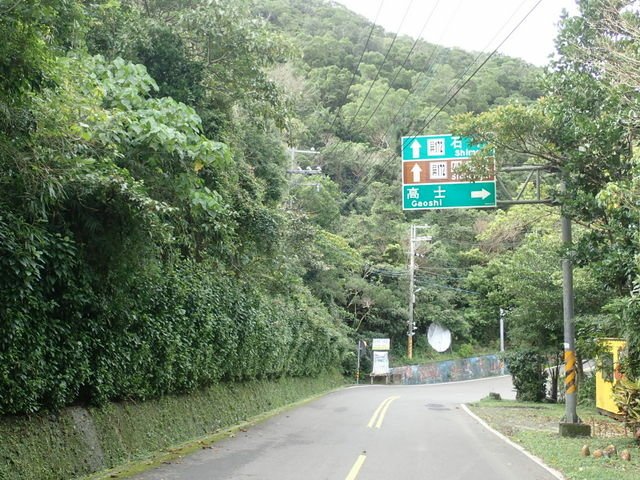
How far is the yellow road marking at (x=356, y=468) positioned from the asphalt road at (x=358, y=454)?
1cm

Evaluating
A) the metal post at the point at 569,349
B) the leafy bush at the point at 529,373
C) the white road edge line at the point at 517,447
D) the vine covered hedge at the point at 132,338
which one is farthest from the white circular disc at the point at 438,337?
the metal post at the point at 569,349

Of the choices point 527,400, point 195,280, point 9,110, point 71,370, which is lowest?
point 527,400

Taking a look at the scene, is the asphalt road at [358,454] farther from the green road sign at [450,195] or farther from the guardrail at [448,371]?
the guardrail at [448,371]

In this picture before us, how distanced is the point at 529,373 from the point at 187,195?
21914mm

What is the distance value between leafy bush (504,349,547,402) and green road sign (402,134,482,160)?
13315 mm

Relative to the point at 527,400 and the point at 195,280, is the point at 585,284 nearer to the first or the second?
the point at 527,400

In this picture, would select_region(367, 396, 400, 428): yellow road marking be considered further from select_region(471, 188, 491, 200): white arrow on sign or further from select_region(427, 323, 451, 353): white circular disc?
select_region(427, 323, 451, 353): white circular disc

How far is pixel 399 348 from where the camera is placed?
56.2 m

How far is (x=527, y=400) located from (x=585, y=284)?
22.8 ft

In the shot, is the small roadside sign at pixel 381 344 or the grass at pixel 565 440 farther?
the small roadside sign at pixel 381 344

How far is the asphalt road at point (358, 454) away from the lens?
9227 millimetres

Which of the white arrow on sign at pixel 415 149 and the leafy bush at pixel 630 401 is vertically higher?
the white arrow on sign at pixel 415 149

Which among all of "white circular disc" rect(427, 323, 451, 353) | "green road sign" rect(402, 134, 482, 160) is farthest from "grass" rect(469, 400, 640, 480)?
"white circular disc" rect(427, 323, 451, 353)

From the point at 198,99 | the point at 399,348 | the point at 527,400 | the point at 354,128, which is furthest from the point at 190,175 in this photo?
the point at 399,348
